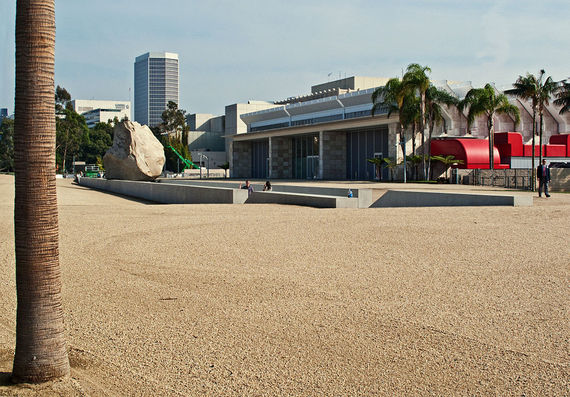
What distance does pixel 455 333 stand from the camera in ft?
18.5

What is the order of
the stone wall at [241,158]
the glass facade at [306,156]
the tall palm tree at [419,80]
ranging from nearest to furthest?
the tall palm tree at [419,80] → the glass facade at [306,156] → the stone wall at [241,158]

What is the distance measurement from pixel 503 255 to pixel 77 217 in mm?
10588

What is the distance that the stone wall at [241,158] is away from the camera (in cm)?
6962

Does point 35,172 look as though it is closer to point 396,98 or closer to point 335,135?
point 396,98

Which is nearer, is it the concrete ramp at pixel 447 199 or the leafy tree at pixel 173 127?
the concrete ramp at pixel 447 199

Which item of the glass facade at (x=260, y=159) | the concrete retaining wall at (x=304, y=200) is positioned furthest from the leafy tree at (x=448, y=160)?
the glass facade at (x=260, y=159)

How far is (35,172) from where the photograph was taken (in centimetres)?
409

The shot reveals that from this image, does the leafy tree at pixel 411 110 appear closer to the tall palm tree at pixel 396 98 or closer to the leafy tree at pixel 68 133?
the tall palm tree at pixel 396 98

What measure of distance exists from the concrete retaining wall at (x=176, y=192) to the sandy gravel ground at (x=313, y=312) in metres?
10.8

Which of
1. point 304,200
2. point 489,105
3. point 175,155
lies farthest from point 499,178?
point 175,155

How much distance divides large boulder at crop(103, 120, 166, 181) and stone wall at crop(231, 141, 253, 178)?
1179 inches

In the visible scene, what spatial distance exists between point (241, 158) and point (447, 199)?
51182 mm

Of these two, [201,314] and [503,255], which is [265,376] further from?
[503,255]

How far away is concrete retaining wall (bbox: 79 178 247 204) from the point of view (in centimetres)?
2297
